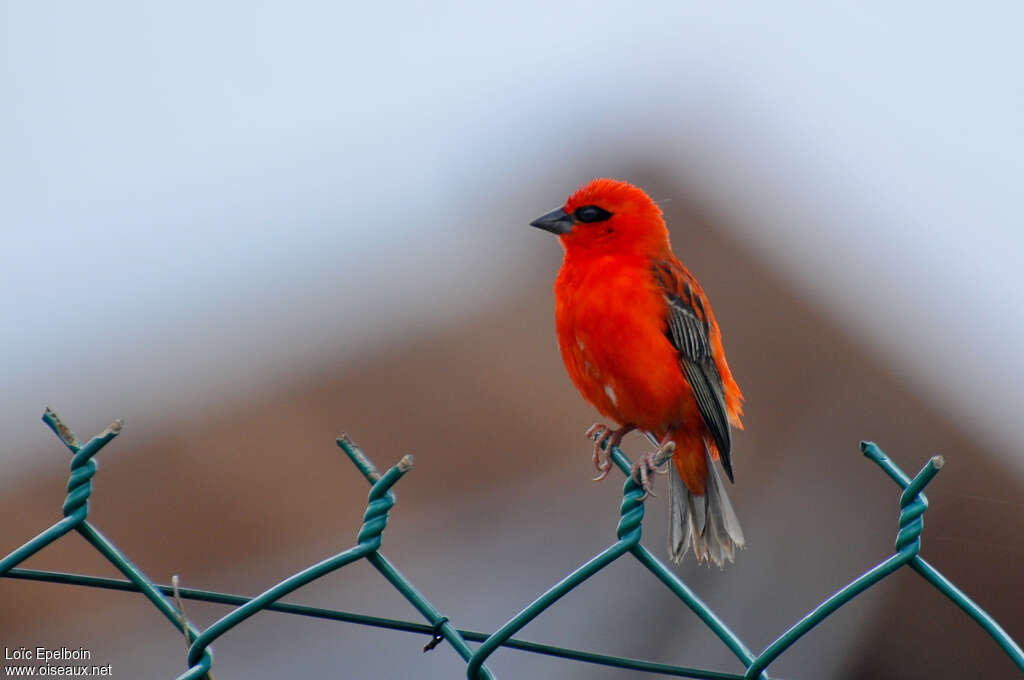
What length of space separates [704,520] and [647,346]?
0.73m

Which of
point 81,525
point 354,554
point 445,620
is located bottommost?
point 445,620

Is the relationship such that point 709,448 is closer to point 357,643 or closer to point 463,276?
point 463,276

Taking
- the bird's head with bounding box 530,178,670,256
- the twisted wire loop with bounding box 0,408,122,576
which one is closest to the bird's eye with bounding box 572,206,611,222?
the bird's head with bounding box 530,178,670,256

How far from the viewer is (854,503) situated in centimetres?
528

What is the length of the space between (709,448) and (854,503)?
74.8 inches

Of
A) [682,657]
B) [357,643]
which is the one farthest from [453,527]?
[682,657]

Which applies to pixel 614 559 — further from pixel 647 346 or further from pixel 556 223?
pixel 556 223

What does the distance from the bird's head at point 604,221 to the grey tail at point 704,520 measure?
777mm

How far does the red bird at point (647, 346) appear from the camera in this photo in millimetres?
3467

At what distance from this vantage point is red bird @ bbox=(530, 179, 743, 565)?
3.47 m

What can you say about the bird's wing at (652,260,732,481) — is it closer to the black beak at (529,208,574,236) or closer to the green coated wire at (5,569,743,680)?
the black beak at (529,208,574,236)

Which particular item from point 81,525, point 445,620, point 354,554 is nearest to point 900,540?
point 445,620

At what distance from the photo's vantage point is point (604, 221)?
3.74 metres

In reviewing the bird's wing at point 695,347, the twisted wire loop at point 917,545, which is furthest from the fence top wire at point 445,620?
the bird's wing at point 695,347
